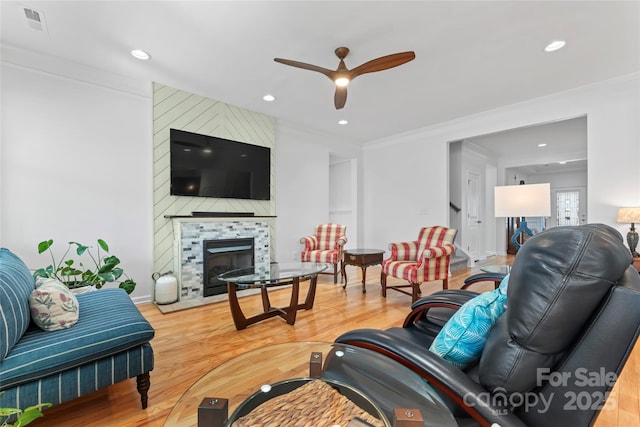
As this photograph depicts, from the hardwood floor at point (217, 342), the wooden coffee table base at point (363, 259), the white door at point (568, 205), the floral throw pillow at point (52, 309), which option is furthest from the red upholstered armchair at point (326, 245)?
the white door at point (568, 205)

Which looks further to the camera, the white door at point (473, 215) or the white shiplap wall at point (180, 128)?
the white door at point (473, 215)

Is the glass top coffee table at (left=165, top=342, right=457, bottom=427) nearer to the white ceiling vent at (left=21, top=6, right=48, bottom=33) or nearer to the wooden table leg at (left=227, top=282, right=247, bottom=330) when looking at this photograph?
the wooden table leg at (left=227, top=282, right=247, bottom=330)

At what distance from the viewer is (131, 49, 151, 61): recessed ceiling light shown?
8.81 feet

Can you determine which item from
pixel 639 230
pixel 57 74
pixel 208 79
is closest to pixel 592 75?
pixel 639 230

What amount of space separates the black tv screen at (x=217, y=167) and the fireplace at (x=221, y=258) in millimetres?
702

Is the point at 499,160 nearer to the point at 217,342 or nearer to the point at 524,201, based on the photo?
the point at 524,201

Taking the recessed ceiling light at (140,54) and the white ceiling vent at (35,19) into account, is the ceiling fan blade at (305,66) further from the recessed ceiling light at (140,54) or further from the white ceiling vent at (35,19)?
the white ceiling vent at (35,19)

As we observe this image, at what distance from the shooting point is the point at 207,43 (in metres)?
2.55

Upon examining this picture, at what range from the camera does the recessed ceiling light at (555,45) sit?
100.0 inches

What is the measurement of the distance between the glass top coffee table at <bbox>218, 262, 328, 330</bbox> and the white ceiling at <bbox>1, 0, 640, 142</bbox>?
2142 mm

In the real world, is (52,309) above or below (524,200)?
below

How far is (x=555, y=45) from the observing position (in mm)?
2584

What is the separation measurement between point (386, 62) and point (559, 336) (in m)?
2.34

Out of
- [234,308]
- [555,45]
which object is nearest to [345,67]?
[555,45]
